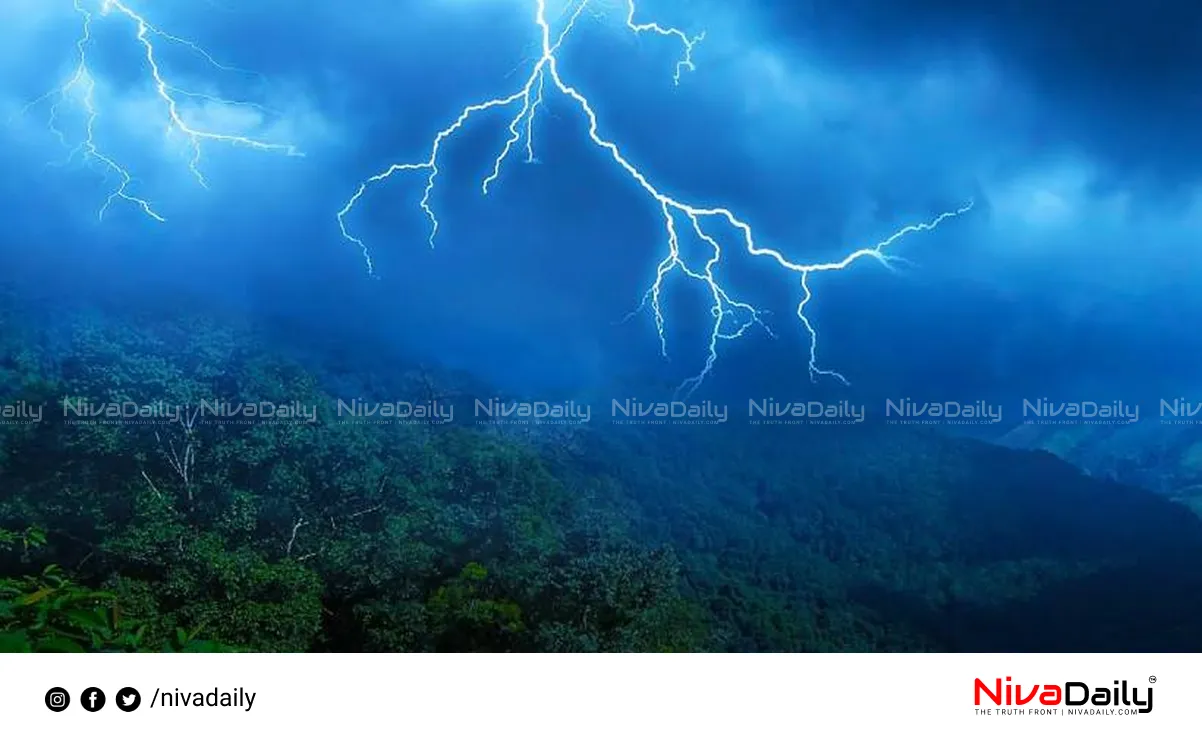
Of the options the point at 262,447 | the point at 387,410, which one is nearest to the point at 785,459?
the point at 387,410

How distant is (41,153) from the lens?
3.68 m

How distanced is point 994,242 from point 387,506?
2911 mm

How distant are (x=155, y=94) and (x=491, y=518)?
231 centimetres
